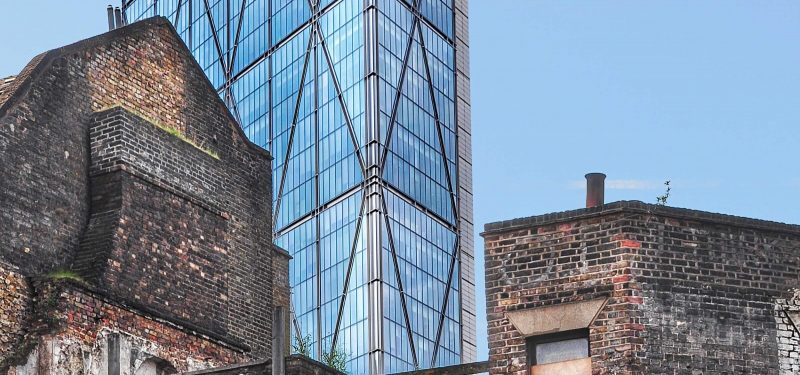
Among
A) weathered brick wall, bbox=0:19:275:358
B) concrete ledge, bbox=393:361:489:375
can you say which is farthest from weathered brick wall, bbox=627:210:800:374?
weathered brick wall, bbox=0:19:275:358

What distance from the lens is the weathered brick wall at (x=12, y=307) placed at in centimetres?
3173

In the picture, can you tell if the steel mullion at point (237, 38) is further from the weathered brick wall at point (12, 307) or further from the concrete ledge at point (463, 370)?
the concrete ledge at point (463, 370)

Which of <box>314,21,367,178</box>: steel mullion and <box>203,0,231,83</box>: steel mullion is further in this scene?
<box>203,0,231,83</box>: steel mullion

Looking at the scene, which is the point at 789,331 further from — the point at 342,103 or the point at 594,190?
the point at 342,103

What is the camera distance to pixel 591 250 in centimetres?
2353

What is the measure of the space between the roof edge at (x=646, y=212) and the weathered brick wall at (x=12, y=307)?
1114 cm

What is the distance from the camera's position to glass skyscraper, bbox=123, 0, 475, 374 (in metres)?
127

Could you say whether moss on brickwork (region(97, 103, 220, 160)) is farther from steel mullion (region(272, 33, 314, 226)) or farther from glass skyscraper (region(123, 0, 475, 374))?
steel mullion (region(272, 33, 314, 226))

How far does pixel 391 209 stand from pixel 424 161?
693 cm

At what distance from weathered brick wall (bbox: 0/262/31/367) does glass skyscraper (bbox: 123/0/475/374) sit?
91377mm

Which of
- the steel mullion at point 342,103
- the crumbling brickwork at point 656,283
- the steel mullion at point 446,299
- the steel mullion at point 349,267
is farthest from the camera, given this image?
the steel mullion at point 342,103

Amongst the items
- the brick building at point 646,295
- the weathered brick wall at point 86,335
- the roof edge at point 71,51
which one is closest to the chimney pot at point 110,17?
the roof edge at point 71,51

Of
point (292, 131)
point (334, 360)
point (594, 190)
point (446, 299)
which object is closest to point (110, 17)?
point (334, 360)

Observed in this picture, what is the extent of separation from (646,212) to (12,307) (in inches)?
516
